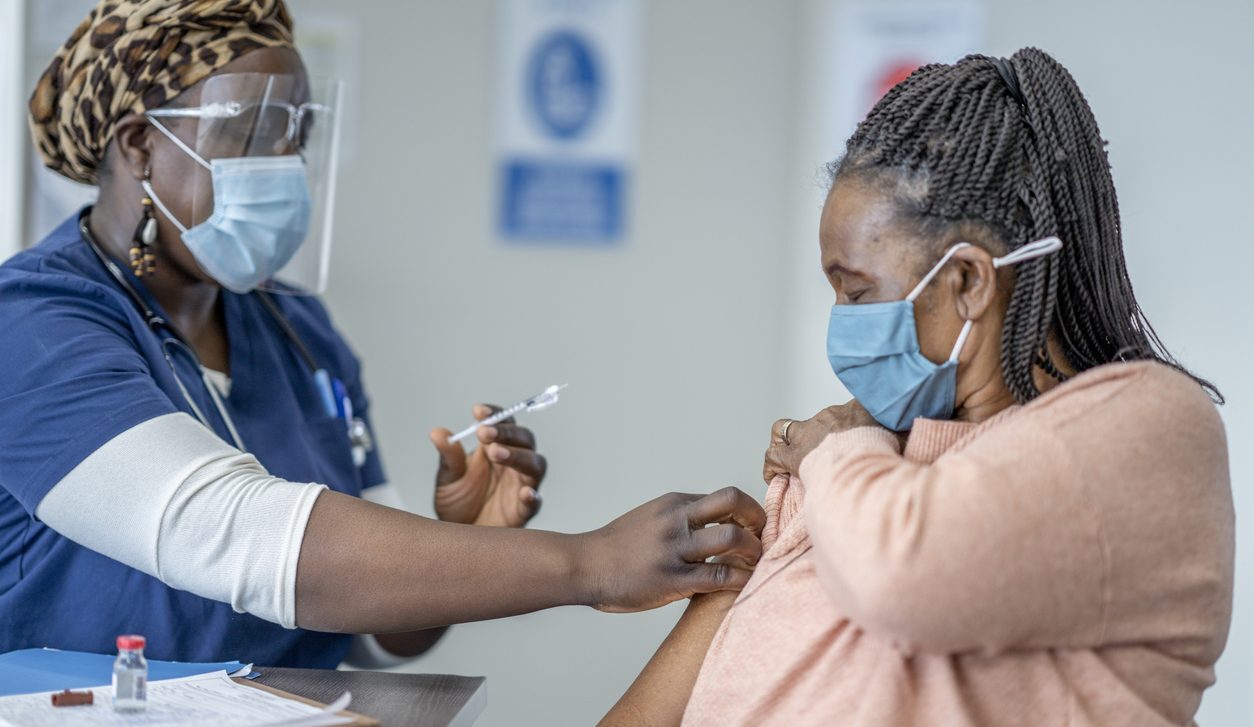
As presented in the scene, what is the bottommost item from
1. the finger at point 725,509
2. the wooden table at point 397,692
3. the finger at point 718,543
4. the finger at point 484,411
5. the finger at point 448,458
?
the wooden table at point 397,692

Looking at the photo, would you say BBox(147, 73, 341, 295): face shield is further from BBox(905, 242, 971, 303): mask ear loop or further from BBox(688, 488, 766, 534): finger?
BBox(905, 242, 971, 303): mask ear loop

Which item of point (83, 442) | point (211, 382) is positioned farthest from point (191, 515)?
point (211, 382)

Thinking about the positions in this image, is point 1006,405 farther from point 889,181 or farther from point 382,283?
point 382,283

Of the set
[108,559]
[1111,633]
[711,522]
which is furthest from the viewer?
[108,559]

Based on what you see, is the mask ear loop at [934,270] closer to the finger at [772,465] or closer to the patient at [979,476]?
the patient at [979,476]

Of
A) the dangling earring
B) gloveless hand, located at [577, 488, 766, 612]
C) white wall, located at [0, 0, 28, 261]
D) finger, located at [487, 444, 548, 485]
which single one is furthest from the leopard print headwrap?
gloveless hand, located at [577, 488, 766, 612]

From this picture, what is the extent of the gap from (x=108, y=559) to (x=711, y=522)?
0.78 m

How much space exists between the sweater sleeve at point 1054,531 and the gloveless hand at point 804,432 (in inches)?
8.9

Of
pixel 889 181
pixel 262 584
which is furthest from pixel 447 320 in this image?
pixel 889 181

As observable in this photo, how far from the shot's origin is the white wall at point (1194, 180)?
2.12 meters

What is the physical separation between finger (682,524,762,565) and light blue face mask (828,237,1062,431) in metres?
0.20

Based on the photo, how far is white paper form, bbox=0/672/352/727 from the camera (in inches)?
39.3

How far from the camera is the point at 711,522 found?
1237 mm

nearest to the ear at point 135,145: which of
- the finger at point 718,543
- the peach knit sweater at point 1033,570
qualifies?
the finger at point 718,543
